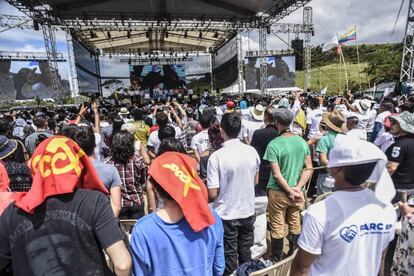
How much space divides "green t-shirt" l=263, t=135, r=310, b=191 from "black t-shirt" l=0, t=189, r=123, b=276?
1811 mm

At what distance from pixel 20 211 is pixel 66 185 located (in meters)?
0.24

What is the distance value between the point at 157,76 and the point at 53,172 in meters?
22.7

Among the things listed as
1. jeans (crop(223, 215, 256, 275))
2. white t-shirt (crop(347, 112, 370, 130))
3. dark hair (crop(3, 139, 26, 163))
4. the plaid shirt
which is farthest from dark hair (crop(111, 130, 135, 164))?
white t-shirt (crop(347, 112, 370, 130))

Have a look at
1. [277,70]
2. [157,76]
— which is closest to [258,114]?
[277,70]

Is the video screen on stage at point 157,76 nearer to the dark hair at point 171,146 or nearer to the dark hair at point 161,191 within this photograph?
the dark hair at point 171,146

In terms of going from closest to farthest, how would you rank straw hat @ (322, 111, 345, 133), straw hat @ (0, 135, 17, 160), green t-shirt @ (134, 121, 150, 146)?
1. straw hat @ (0, 135, 17, 160)
2. straw hat @ (322, 111, 345, 133)
3. green t-shirt @ (134, 121, 150, 146)

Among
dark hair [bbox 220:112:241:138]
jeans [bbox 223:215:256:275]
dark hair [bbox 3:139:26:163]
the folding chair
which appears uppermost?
dark hair [bbox 220:112:241:138]

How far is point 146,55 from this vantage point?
2506 centimetres

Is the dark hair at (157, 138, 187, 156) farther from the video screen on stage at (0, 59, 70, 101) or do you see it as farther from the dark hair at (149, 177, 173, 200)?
the video screen on stage at (0, 59, 70, 101)

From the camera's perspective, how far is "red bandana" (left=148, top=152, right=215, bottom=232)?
1.28 metres

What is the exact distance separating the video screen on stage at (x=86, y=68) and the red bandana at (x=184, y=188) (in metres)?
17.2

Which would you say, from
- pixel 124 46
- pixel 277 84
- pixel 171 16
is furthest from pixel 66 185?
pixel 124 46

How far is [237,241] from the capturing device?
261 centimetres

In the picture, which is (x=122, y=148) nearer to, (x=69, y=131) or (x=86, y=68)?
(x=69, y=131)
